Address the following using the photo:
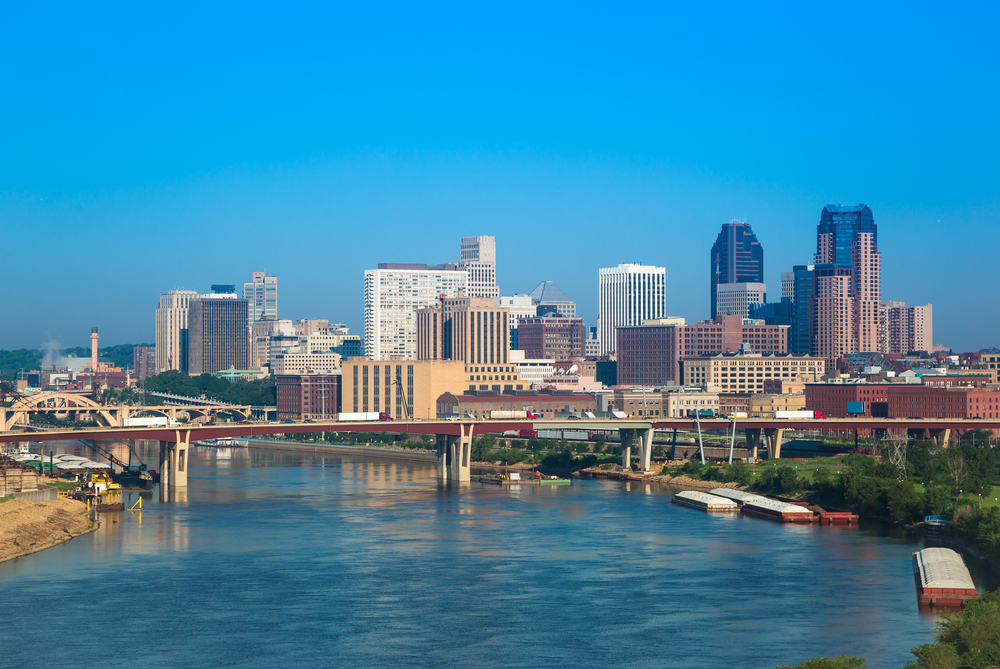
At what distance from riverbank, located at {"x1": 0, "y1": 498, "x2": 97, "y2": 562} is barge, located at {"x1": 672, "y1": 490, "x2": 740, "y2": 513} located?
1858 inches

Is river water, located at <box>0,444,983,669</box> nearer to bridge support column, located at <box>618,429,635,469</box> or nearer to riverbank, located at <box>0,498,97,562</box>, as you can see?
riverbank, located at <box>0,498,97,562</box>

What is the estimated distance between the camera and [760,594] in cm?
7025

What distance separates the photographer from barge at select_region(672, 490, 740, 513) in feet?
360

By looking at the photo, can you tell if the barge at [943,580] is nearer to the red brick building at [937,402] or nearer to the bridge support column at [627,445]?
the bridge support column at [627,445]

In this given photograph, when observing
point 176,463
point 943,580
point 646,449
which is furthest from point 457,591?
point 646,449

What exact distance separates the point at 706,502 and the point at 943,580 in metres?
43.3

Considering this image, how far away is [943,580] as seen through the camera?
2689 inches

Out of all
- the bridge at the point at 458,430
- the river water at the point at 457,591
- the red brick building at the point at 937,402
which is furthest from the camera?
the red brick building at the point at 937,402

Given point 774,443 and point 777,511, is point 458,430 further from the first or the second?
point 777,511

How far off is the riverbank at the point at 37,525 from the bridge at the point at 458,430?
1882 centimetres

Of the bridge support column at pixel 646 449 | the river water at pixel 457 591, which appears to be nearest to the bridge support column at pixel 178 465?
the river water at pixel 457 591

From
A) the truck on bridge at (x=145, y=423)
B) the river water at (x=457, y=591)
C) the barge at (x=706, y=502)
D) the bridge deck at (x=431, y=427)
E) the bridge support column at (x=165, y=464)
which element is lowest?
the river water at (x=457, y=591)

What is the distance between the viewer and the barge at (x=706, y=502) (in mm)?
109875

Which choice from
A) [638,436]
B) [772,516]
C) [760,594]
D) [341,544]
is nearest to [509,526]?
[341,544]
